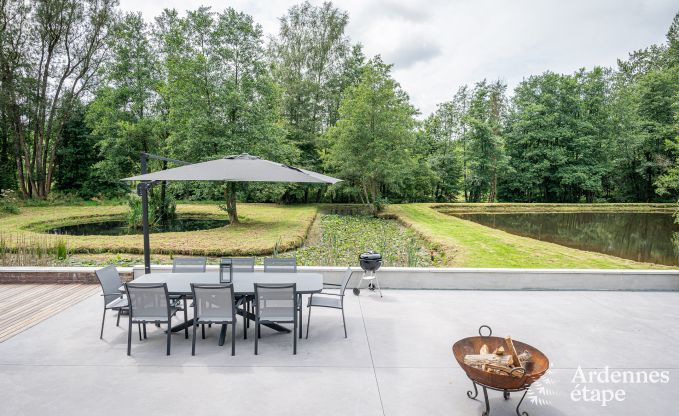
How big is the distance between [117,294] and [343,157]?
16.5 meters

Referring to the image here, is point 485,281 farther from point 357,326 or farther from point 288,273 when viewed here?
point 288,273

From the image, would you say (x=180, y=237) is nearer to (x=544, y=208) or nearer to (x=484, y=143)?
(x=484, y=143)

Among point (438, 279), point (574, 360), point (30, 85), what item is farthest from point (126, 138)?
point (574, 360)

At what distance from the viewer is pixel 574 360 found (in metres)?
4.08

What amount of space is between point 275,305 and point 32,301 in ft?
15.1

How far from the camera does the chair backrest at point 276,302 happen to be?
4.10 metres

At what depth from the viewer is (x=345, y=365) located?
3.95 metres

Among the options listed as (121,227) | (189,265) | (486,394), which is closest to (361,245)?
(189,265)

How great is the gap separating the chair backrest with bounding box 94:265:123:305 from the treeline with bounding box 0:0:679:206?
33.6 ft

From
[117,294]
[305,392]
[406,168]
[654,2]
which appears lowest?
[305,392]

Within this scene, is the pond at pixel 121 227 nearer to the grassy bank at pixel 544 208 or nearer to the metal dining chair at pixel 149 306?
the metal dining chair at pixel 149 306

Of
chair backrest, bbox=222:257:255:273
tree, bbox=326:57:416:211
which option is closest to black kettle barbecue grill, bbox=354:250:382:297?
chair backrest, bbox=222:257:255:273

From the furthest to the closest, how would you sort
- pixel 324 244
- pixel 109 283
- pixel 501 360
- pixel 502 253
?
pixel 324 244, pixel 502 253, pixel 109 283, pixel 501 360

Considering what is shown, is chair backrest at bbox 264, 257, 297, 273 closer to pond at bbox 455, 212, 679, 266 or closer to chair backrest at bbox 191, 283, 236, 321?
chair backrest at bbox 191, 283, 236, 321
